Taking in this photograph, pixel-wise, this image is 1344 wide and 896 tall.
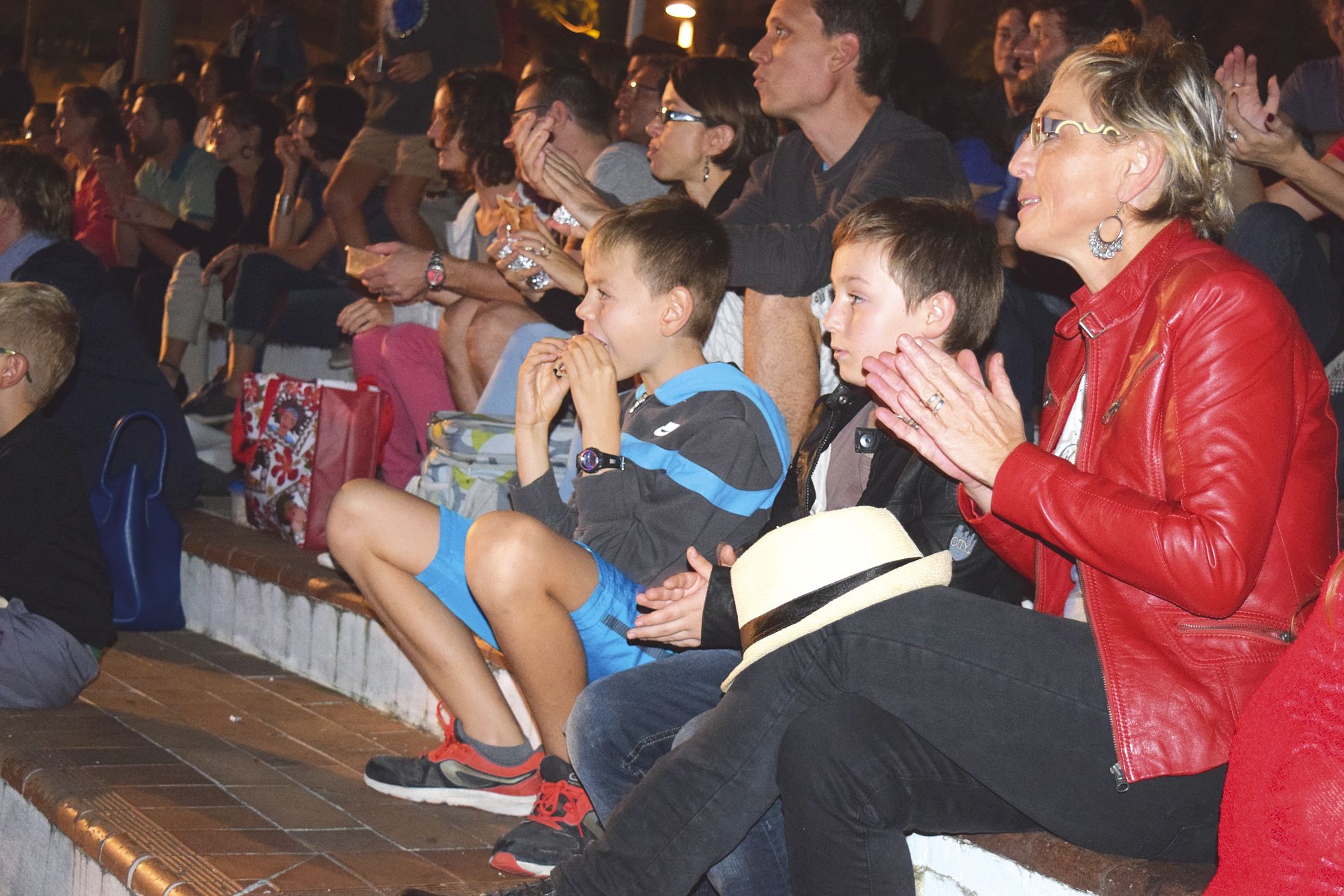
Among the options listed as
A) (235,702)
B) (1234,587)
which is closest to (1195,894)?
(1234,587)

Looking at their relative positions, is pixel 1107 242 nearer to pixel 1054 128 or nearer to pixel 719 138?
pixel 1054 128

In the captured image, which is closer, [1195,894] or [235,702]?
[1195,894]

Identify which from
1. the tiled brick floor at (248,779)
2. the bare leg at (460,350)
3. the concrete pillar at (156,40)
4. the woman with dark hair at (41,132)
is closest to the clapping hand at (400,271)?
the bare leg at (460,350)

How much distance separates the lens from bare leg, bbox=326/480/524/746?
2.95m

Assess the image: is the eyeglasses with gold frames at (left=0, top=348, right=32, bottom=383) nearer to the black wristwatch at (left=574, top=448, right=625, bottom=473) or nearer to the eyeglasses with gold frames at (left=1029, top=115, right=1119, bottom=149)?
the black wristwatch at (left=574, top=448, right=625, bottom=473)

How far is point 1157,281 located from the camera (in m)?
A: 2.04

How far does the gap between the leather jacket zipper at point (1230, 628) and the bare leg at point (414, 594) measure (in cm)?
164

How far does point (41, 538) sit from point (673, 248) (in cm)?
199

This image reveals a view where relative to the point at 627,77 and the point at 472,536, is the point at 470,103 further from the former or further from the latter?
the point at 472,536

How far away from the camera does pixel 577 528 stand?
289cm

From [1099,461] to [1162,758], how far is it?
45 cm

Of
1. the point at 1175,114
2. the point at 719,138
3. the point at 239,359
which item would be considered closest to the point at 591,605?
the point at 1175,114

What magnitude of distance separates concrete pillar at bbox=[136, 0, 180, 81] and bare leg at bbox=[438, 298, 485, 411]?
862 centimetres

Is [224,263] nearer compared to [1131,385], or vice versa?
[1131,385]
